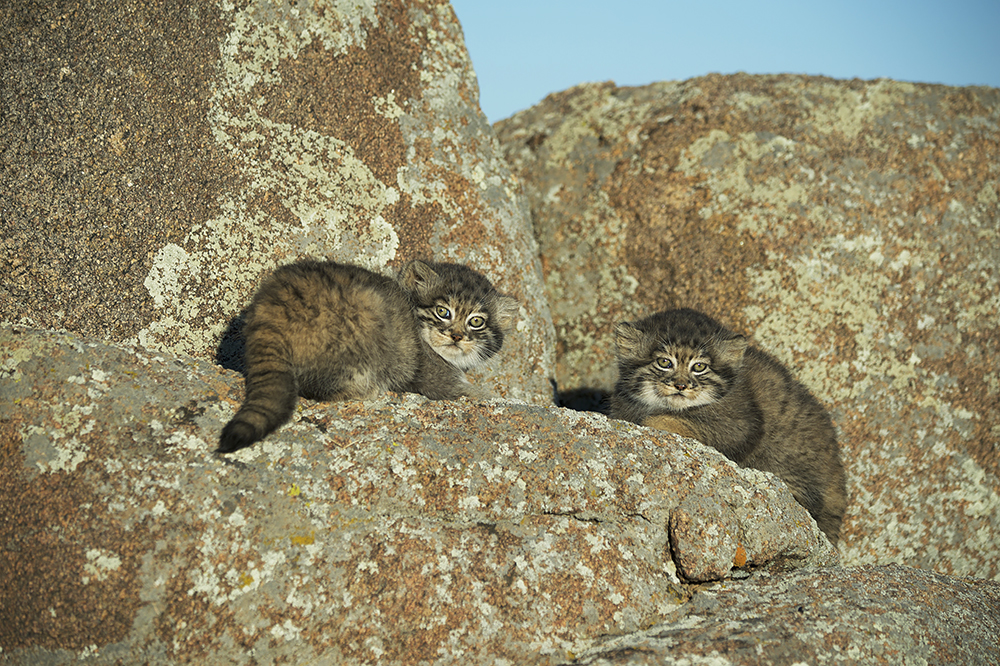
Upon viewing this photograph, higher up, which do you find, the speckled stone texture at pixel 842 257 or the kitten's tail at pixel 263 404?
the speckled stone texture at pixel 842 257

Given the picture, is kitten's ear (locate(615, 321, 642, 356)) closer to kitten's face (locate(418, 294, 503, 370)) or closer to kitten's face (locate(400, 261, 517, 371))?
kitten's face (locate(400, 261, 517, 371))

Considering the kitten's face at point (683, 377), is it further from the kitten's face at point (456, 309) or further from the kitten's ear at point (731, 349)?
the kitten's face at point (456, 309)

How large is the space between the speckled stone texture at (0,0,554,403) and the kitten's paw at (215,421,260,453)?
1.45m

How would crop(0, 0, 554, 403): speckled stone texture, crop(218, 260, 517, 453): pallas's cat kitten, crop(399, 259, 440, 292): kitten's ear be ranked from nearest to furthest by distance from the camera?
crop(218, 260, 517, 453): pallas's cat kitten < crop(0, 0, 554, 403): speckled stone texture < crop(399, 259, 440, 292): kitten's ear

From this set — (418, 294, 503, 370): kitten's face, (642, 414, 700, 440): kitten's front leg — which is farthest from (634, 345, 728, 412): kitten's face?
(418, 294, 503, 370): kitten's face

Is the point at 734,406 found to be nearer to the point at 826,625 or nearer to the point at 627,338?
the point at 627,338

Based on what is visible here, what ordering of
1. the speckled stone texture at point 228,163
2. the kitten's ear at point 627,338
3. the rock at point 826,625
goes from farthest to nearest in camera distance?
Answer: the kitten's ear at point 627,338 → the speckled stone texture at point 228,163 → the rock at point 826,625

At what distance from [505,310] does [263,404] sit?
235 centimetres

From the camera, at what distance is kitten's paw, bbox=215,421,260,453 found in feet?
11.5

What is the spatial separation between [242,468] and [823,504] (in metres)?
4.08

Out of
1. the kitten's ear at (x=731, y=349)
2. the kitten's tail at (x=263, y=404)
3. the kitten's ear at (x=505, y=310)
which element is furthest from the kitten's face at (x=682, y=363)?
the kitten's tail at (x=263, y=404)

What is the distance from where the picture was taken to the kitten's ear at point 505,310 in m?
5.65

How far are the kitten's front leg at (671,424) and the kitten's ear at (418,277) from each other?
188cm

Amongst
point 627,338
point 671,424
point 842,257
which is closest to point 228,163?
point 627,338
